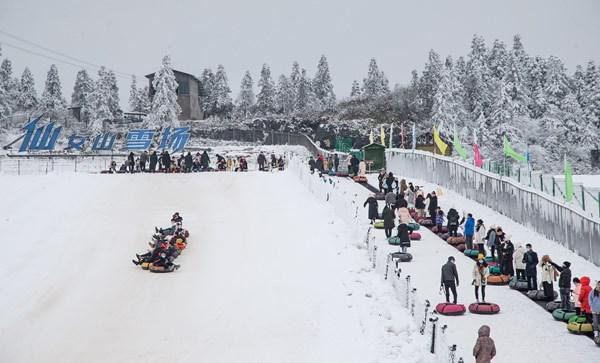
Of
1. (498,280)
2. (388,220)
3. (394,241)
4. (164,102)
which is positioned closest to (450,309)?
(498,280)

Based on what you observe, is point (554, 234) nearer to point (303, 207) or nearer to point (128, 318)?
point (303, 207)

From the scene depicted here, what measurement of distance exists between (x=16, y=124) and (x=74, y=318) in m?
93.8

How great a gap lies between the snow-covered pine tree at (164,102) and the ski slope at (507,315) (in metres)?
48.8

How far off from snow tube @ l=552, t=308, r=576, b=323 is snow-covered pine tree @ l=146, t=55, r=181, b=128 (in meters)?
59.3

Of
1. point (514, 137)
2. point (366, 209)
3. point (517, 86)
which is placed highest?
point (517, 86)

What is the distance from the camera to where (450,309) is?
19.0 metres

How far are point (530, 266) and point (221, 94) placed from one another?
9403cm

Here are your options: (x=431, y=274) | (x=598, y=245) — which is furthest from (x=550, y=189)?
Answer: (x=431, y=274)

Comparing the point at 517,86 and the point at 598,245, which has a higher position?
the point at 517,86

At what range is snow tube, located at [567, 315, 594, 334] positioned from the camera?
56.6 ft

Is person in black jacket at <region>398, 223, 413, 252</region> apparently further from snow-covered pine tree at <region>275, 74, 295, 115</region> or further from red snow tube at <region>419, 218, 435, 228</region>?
snow-covered pine tree at <region>275, 74, 295, 115</region>

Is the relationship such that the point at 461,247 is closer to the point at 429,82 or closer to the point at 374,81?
the point at 429,82

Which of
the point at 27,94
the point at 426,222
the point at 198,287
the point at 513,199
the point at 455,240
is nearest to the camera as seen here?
the point at 198,287

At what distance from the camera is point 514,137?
77.9m
